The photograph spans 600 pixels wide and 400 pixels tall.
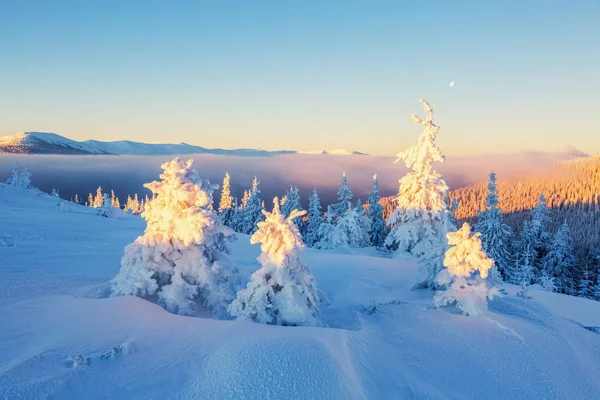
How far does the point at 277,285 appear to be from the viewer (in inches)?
352

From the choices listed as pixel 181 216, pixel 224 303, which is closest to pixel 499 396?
pixel 224 303

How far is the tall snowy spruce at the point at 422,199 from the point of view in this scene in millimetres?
22219

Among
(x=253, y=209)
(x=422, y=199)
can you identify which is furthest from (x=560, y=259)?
(x=253, y=209)

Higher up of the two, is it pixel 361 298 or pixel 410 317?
pixel 410 317

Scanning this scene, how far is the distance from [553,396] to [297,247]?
5.61 m

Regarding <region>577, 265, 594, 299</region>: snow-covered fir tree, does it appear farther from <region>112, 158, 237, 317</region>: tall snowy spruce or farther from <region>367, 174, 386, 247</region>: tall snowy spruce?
<region>112, 158, 237, 317</region>: tall snowy spruce

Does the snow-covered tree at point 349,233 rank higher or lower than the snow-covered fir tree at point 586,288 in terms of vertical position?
higher

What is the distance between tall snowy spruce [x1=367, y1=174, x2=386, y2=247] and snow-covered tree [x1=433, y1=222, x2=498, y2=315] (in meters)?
34.0

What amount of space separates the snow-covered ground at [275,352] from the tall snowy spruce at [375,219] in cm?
3343

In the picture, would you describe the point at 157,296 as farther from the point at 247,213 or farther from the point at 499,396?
the point at 247,213

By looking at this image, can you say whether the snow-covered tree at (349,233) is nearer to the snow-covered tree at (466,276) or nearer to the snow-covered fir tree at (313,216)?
the snow-covered fir tree at (313,216)

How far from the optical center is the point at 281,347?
5.96 metres

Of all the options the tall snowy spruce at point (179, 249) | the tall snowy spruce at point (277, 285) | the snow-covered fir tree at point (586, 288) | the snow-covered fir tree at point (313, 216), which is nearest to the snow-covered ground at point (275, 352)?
the tall snowy spruce at point (277, 285)

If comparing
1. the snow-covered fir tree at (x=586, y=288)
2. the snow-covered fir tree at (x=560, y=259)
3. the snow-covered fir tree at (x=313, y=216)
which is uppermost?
the snow-covered fir tree at (x=313, y=216)
